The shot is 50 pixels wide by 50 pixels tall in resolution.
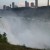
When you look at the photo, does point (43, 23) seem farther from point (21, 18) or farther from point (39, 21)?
point (21, 18)

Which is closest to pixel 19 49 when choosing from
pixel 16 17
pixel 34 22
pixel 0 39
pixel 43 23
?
pixel 0 39

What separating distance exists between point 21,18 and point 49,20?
4.61m

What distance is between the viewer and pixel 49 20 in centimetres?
1731

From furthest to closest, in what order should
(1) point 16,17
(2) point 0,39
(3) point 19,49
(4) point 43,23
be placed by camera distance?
(1) point 16,17, (4) point 43,23, (2) point 0,39, (3) point 19,49

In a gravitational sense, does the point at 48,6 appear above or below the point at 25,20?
above

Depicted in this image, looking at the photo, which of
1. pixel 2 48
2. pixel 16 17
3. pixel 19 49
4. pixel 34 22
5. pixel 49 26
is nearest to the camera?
pixel 2 48

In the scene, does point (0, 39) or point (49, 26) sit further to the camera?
point (49, 26)

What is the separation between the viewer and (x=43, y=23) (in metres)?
18.9

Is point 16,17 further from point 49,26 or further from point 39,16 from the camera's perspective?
point 49,26

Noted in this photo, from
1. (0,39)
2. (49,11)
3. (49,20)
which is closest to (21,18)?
(49,20)

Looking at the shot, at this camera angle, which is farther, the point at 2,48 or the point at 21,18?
the point at 21,18

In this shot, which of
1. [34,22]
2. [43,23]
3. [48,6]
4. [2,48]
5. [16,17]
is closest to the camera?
[2,48]

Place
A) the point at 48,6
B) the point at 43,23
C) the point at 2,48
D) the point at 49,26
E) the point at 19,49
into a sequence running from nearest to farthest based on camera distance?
the point at 2,48, the point at 19,49, the point at 48,6, the point at 49,26, the point at 43,23

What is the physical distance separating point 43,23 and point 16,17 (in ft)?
15.7
